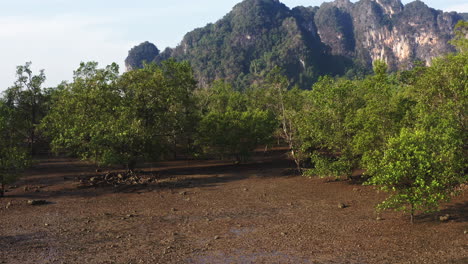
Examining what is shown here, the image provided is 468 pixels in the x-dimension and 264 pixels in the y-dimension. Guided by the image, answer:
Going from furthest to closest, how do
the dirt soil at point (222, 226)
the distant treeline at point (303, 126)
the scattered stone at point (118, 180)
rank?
1. the scattered stone at point (118, 180)
2. the distant treeline at point (303, 126)
3. the dirt soil at point (222, 226)

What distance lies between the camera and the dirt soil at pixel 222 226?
1430 cm

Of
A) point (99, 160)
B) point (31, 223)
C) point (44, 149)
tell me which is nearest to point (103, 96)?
point (99, 160)

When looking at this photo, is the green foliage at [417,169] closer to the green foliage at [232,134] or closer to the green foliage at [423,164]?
the green foliage at [423,164]

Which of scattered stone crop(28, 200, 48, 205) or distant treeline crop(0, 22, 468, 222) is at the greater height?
distant treeline crop(0, 22, 468, 222)

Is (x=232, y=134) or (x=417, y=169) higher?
(x=232, y=134)

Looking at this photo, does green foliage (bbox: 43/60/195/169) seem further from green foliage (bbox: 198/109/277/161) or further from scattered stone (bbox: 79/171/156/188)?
green foliage (bbox: 198/109/277/161)

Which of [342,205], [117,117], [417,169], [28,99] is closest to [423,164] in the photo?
[417,169]

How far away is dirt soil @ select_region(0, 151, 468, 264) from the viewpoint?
46.9ft

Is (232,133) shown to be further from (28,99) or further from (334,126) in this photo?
(28,99)

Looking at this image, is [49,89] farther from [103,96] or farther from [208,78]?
[208,78]

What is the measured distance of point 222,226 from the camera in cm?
1841

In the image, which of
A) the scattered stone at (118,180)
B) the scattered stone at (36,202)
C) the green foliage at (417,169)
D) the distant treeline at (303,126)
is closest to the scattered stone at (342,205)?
the distant treeline at (303,126)

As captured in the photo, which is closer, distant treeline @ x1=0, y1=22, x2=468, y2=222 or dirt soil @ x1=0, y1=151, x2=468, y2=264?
dirt soil @ x1=0, y1=151, x2=468, y2=264

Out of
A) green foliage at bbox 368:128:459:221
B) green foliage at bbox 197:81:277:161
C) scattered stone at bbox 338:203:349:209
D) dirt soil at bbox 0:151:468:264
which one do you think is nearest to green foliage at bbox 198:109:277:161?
green foliage at bbox 197:81:277:161
